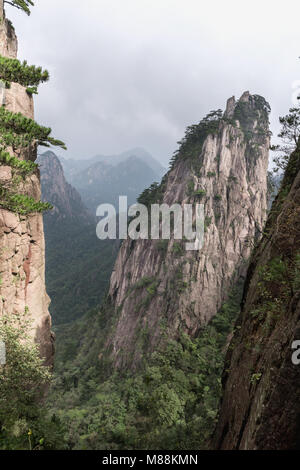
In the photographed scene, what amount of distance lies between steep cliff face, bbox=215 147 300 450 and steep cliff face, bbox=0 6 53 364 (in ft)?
30.0

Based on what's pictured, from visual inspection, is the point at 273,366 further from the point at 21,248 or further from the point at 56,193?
the point at 56,193

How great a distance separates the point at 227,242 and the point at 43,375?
2491cm

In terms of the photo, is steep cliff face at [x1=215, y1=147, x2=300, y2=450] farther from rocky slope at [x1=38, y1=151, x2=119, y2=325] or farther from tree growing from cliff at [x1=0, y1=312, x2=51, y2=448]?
rocky slope at [x1=38, y1=151, x2=119, y2=325]

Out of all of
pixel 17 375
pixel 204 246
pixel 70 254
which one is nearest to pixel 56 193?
pixel 70 254

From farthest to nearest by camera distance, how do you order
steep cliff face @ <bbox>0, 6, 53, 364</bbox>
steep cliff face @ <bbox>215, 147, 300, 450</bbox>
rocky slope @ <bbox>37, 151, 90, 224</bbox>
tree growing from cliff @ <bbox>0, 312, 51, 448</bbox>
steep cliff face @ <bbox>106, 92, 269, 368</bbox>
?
rocky slope @ <bbox>37, 151, 90, 224</bbox> < steep cliff face @ <bbox>106, 92, 269, 368</bbox> < steep cliff face @ <bbox>0, 6, 53, 364</bbox> < tree growing from cliff @ <bbox>0, 312, 51, 448</bbox> < steep cliff face @ <bbox>215, 147, 300, 450</bbox>

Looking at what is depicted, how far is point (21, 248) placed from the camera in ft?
38.0

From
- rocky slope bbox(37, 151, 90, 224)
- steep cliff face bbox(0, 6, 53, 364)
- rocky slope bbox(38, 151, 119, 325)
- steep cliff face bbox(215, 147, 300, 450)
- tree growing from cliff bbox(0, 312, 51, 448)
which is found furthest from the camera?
rocky slope bbox(37, 151, 90, 224)

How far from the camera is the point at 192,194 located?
29.3 meters

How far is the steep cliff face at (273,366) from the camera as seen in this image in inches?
157

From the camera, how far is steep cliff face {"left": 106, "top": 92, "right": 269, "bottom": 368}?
999 inches

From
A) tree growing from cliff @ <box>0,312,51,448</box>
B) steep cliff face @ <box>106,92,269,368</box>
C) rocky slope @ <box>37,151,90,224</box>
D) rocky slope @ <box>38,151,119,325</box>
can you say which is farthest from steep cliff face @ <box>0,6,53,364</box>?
rocky slope @ <box>37,151,90,224</box>

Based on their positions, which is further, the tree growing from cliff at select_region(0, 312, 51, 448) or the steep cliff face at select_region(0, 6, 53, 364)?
the steep cliff face at select_region(0, 6, 53, 364)

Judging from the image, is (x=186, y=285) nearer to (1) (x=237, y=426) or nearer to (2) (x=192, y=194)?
(2) (x=192, y=194)

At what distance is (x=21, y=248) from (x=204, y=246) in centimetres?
2095
